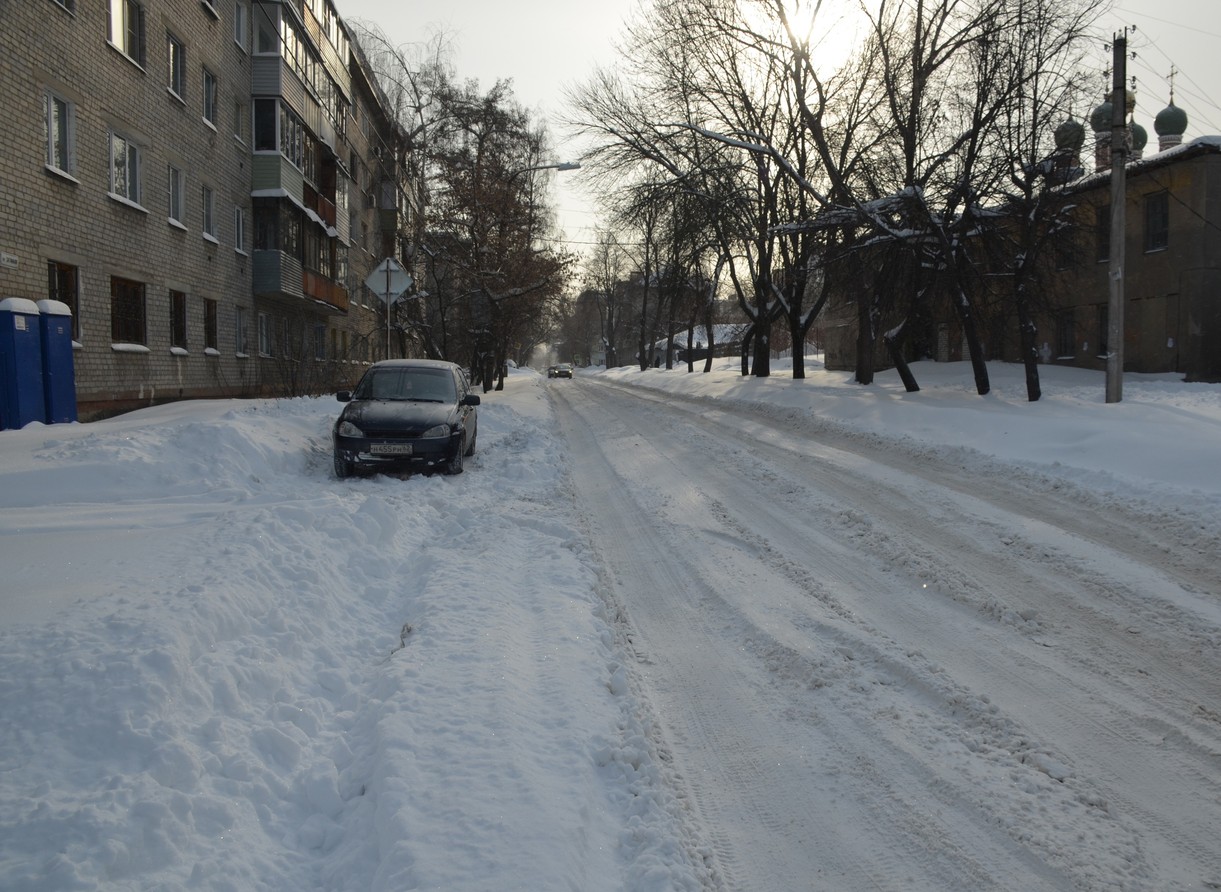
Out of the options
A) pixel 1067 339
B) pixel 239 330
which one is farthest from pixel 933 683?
pixel 1067 339

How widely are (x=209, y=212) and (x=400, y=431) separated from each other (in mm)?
15054

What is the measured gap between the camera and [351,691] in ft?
14.4

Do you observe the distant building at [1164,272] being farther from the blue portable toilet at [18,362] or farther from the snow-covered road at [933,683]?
the blue portable toilet at [18,362]

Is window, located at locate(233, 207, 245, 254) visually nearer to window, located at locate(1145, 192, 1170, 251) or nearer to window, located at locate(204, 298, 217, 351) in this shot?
window, located at locate(204, 298, 217, 351)

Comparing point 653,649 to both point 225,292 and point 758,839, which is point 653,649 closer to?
point 758,839

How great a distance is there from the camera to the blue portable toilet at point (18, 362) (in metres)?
12.4

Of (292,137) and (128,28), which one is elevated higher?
(292,137)

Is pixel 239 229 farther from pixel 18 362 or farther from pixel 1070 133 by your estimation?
pixel 1070 133

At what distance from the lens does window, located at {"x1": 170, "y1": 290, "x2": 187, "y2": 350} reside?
818 inches

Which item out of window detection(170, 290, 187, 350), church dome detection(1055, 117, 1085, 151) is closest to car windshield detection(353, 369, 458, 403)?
window detection(170, 290, 187, 350)

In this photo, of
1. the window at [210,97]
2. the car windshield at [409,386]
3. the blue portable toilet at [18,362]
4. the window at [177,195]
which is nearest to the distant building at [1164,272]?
the car windshield at [409,386]

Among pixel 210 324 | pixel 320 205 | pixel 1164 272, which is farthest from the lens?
pixel 320 205

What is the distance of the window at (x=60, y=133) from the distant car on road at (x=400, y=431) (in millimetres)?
8412

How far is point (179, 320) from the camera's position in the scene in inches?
824
